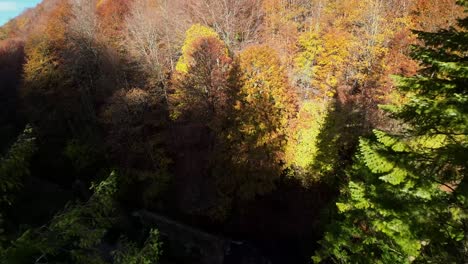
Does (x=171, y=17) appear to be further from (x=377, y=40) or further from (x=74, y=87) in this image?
(x=377, y=40)

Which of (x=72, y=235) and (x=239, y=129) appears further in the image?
(x=239, y=129)

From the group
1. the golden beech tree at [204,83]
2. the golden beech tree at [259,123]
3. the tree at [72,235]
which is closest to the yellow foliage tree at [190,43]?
the golden beech tree at [204,83]

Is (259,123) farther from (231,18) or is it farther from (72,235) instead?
(72,235)

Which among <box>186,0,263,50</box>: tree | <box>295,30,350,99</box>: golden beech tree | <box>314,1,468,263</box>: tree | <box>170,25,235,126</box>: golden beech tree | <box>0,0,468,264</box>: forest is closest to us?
<box>314,1,468,263</box>: tree

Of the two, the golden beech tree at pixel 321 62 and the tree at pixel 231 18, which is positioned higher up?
the tree at pixel 231 18

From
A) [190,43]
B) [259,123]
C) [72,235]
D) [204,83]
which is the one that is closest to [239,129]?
[259,123]

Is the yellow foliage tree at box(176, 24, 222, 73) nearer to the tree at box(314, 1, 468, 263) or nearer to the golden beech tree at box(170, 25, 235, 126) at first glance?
the golden beech tree at box(170, 25, 235, 126)

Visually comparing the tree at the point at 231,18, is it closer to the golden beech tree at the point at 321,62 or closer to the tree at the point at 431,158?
the golden beech tree at the point at 321,62

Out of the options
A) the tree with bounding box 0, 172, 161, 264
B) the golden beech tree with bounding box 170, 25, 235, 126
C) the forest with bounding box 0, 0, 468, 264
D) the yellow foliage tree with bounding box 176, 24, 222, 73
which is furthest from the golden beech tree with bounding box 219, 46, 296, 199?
the tree with bounding box 0, 172, 161, 264
